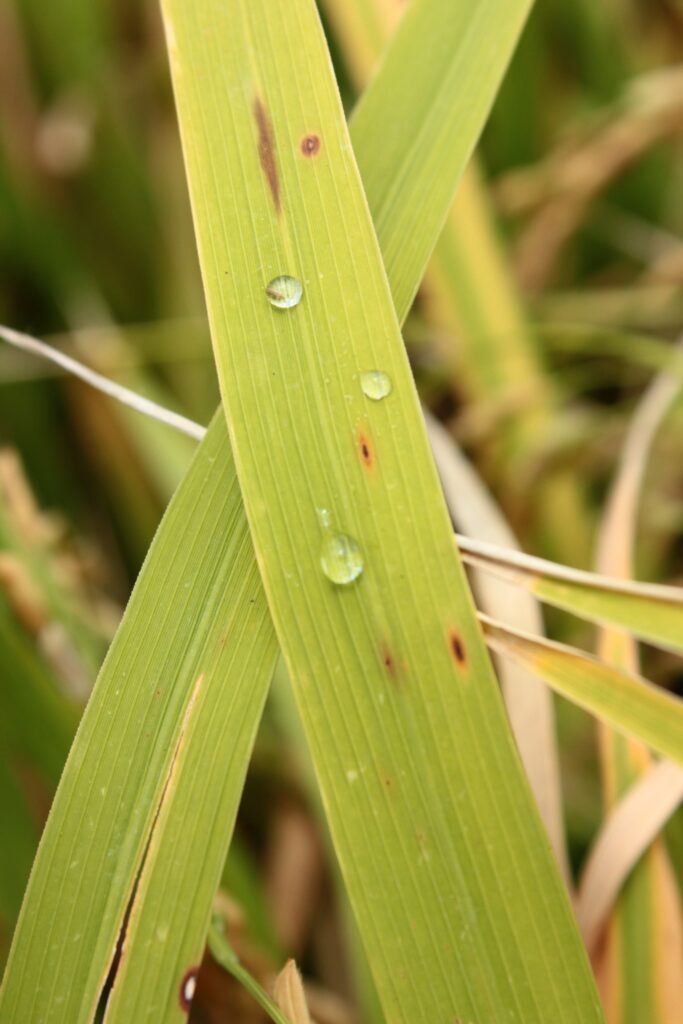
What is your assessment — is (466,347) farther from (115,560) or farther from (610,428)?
(115,560)

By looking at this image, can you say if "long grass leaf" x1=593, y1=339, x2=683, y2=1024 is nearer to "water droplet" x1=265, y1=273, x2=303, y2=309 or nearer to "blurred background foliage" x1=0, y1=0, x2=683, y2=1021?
"blurred background foliage" x1=0, y1=0, x2=683, y2=1021

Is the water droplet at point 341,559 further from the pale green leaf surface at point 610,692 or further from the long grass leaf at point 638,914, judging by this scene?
the long grass leaf at point 638,914

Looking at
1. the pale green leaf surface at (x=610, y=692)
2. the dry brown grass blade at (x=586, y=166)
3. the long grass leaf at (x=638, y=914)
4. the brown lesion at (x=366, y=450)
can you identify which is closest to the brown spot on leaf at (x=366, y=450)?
the brown lesion at (x=366, y=450)

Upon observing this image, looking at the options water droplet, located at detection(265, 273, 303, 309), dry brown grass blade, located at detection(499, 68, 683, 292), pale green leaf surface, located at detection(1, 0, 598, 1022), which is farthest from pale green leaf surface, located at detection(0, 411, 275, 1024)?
dry brown grass blade, located at detection(499, 68, 683, 292)

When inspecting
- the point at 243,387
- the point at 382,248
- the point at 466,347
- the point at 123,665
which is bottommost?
the point at 123,665

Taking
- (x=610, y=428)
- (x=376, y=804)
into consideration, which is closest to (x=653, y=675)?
(x=610, y=428)

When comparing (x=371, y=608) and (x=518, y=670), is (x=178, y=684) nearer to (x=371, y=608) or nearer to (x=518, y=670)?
(x=371, y=608)
